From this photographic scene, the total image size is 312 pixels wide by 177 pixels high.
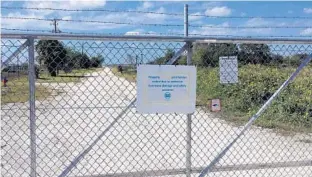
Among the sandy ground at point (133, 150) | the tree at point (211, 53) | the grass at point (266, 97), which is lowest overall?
the sandy ground at point (133, 150)

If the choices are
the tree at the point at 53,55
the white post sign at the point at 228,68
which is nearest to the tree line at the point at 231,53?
the white post sign at the point at 228,68

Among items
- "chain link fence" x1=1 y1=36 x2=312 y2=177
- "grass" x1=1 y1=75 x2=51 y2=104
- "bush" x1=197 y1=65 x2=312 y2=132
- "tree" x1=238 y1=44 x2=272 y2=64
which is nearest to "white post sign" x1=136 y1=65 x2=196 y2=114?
"chain link fence" x1=1 y1=36 x2=312 y2=177

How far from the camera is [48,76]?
3.72 m

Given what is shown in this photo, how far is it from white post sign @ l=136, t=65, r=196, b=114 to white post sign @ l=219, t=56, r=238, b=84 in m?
0.36

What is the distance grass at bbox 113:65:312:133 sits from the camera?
30.1ft

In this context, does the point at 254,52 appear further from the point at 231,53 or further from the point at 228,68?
the point at 228,68

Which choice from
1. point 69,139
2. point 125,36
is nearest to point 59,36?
point 125,36

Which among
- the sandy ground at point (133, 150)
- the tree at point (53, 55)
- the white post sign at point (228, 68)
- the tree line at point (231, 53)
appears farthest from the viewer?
the sandy ground at point (133, 150)

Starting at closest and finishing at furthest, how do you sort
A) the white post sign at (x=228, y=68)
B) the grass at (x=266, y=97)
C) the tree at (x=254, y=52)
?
the white post sign at (x=228, y=68), the tree at (x=254, y=52), the grass at (x=266, y=97)

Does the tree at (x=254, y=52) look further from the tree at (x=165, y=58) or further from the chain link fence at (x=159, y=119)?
the tree at (x=165, y=58)

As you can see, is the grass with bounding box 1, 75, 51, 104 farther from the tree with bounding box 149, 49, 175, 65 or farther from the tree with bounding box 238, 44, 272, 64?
the tree with bounding box 238, 44, 272, 64

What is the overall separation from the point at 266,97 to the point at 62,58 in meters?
8.26

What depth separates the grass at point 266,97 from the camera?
9.16m

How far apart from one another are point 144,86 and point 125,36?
46 cm
